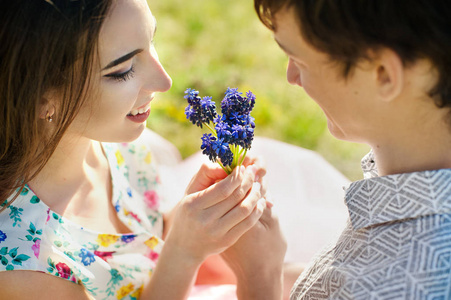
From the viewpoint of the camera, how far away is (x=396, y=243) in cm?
130

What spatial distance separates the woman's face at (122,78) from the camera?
1573 mm

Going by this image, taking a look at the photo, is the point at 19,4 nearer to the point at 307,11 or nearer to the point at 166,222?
the point at 307,11

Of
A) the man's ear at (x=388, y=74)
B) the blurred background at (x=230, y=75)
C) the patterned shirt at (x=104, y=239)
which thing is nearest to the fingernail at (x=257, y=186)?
the patterned shirt at (x=104, y=239)

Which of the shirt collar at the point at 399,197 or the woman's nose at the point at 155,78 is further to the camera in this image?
the woman's nose at the point at 155,78

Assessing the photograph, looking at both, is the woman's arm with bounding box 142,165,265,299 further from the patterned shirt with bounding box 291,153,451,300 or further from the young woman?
the patterned shirt with bounding box 291,153,451,300

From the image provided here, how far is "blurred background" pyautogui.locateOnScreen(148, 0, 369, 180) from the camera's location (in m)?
3.82

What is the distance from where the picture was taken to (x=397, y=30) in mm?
1198

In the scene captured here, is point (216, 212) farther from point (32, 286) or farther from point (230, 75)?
point (230, 75)

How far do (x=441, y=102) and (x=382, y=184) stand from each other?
25 cm

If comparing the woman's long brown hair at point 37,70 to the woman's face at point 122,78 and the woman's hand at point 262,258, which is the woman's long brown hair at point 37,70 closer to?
the woman's face at point 122,78

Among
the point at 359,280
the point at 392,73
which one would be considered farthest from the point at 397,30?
the point at 359,280

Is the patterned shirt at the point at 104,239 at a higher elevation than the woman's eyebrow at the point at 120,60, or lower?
lower

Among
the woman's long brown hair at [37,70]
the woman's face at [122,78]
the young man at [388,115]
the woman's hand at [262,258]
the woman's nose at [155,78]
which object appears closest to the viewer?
the young man at [388,115]

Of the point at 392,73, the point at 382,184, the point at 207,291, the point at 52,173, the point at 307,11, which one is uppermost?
the point at 307,11
